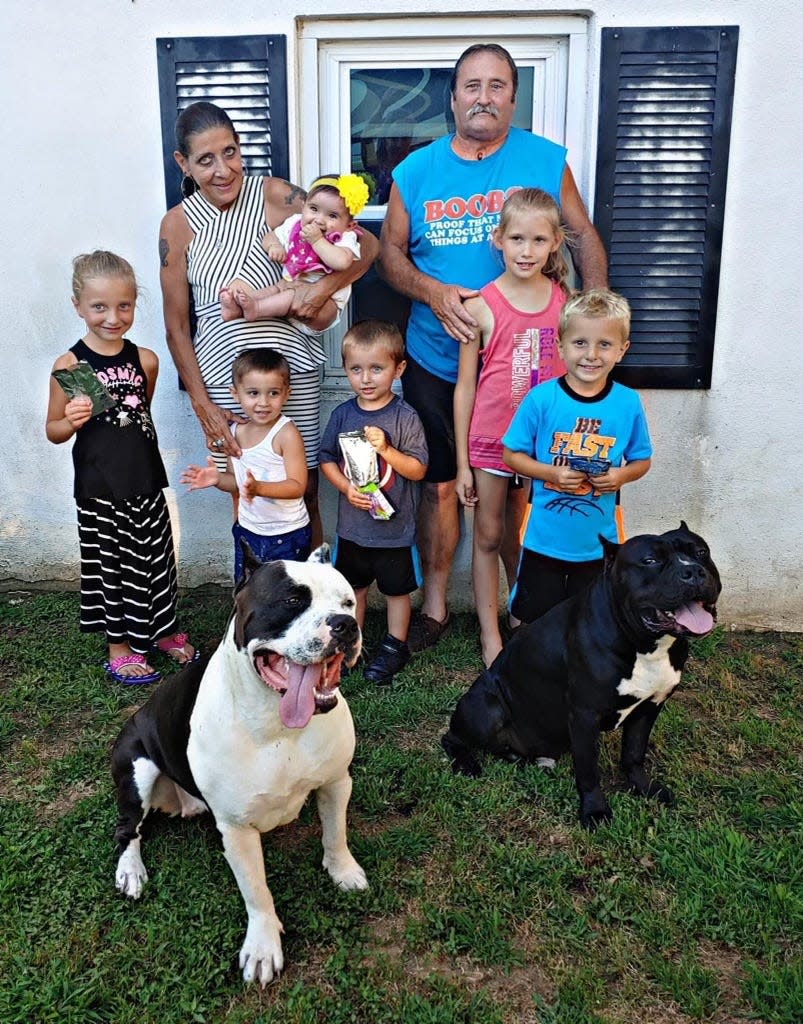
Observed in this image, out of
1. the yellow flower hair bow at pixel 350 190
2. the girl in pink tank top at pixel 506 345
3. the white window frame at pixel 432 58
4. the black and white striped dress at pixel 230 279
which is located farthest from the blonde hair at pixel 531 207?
the black and white striped dress at pixel 230 279

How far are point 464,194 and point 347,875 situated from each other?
3.08 m

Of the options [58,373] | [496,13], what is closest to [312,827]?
[58,373]

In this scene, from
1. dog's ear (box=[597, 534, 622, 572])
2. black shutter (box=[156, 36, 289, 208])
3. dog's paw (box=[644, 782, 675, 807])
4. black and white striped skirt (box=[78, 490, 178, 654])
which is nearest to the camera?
dog's ear (box=[597, 534, 622, 572])

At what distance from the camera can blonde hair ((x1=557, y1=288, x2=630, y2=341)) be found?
350 cm

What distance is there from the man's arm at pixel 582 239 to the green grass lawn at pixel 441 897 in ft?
6.91

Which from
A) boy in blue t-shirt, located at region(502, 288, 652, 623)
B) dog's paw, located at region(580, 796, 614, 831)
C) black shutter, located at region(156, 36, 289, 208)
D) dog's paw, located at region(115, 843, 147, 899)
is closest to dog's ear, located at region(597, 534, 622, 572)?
boy in blue t-shirt, located at region(502, 288, 652, 623)

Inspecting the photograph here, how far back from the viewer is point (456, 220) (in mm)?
4211

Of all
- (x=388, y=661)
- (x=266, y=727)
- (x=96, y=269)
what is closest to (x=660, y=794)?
(x=388, y=661)

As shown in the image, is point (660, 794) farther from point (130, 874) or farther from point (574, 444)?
point (130, 874)

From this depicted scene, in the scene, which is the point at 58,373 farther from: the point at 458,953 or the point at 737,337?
the point at 737,337

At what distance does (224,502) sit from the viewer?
509 cm

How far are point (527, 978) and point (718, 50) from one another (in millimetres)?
4165

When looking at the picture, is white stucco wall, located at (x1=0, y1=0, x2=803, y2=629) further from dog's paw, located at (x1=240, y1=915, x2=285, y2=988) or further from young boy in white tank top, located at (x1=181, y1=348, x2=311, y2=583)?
dog's paw, located at (x1=240, y1=915, x2=285, y2=988)

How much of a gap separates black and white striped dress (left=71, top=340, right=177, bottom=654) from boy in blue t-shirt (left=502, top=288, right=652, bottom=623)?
1780 millimetres
